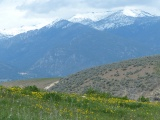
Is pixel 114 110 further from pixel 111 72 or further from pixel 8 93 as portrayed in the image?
pixel 111 72

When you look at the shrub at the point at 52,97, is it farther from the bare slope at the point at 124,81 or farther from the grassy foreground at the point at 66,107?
the bare slope at the point at 124,81

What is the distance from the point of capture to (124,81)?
55094mm

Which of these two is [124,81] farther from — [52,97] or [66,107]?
[66,107]

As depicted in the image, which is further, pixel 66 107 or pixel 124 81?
pixel 124 81

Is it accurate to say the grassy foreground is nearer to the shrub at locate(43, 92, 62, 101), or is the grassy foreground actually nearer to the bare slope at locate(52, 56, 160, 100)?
the shrub at locate(43, 92, 62, 101)

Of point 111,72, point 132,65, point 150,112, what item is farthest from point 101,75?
point 150,112

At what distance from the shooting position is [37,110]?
45.7ft

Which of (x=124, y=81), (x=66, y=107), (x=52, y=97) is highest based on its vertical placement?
(x=124, y=81)

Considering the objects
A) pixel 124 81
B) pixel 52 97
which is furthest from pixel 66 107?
pixel 124 81

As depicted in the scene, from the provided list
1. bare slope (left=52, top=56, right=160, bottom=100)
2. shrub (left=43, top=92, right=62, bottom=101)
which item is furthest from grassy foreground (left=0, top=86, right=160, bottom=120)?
bare slope (left=52, top=56, right=160, bottom=100)

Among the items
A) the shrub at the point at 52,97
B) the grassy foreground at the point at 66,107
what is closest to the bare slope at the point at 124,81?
the grassy foreground at the point at 66,107

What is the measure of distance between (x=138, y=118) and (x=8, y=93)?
5.55 metres

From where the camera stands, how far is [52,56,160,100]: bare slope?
156 feet

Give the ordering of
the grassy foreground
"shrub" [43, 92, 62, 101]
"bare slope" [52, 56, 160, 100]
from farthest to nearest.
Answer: "bare slope" [52, 56, 160, 100], "shrub" [43, 92, 62, 101], the grassy foreground
